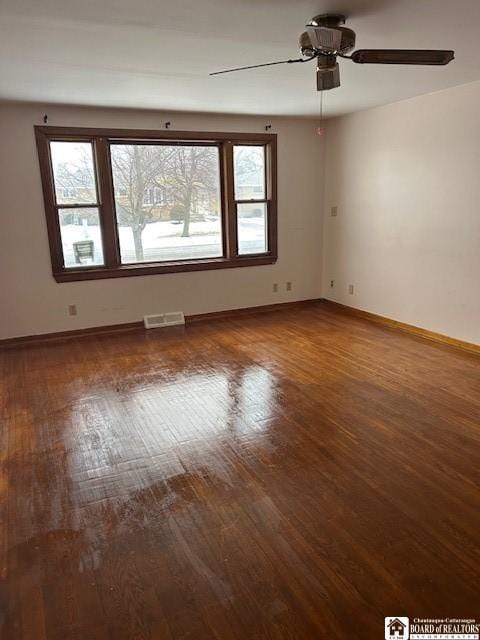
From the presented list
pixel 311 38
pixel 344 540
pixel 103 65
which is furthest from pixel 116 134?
pixel 344 540

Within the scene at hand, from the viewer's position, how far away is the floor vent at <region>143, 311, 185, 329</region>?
219 inches

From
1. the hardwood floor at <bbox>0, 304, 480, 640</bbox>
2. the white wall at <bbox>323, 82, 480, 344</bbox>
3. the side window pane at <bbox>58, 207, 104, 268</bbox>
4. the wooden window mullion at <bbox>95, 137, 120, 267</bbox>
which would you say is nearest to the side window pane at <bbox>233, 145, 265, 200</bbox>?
the white wall at <bbox>323, 82, 480, 344</bbox>

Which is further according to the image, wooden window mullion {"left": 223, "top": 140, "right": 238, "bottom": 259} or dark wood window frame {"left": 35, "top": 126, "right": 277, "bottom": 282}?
wooden window mullion {"left": 223, "top": 140, "right": 238, "bottom": 259}

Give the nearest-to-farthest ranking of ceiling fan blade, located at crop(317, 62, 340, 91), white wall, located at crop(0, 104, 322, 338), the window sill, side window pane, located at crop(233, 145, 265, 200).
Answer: ceiling fan blade, located at crop(317, 62, 340, 91), white wall, located at crop(0, 104, 322, 338), the window sill, side window pane, located at crop(233, 145, 265, 200)

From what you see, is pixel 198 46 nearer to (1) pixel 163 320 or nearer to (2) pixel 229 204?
(2) pixel 229 204

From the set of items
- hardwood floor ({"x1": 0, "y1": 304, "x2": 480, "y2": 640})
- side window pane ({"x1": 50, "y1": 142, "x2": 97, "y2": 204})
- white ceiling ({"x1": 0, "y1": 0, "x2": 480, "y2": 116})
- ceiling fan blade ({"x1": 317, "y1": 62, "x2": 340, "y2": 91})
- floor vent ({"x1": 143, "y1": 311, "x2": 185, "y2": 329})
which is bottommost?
hardwood floor ({"x1": 0, "y1": 304, "x2": 480, "y2": 640})

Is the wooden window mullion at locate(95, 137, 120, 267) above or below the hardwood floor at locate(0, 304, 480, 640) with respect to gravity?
above

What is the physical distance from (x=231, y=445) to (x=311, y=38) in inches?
94.3

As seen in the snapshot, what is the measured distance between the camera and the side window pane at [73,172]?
4918 millimetres

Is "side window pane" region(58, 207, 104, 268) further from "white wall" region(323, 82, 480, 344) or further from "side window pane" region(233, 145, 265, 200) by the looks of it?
"white wall" region(323, 82, 480, 344)

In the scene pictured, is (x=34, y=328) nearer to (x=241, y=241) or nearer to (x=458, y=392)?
(x=241, y=241)

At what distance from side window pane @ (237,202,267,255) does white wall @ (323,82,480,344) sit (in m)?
0.98

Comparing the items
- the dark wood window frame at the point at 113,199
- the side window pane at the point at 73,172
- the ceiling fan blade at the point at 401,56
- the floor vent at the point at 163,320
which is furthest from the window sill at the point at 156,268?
the ceiling fan blade at the point at 401,56

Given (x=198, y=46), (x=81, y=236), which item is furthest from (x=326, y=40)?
(x=81, y=236)
